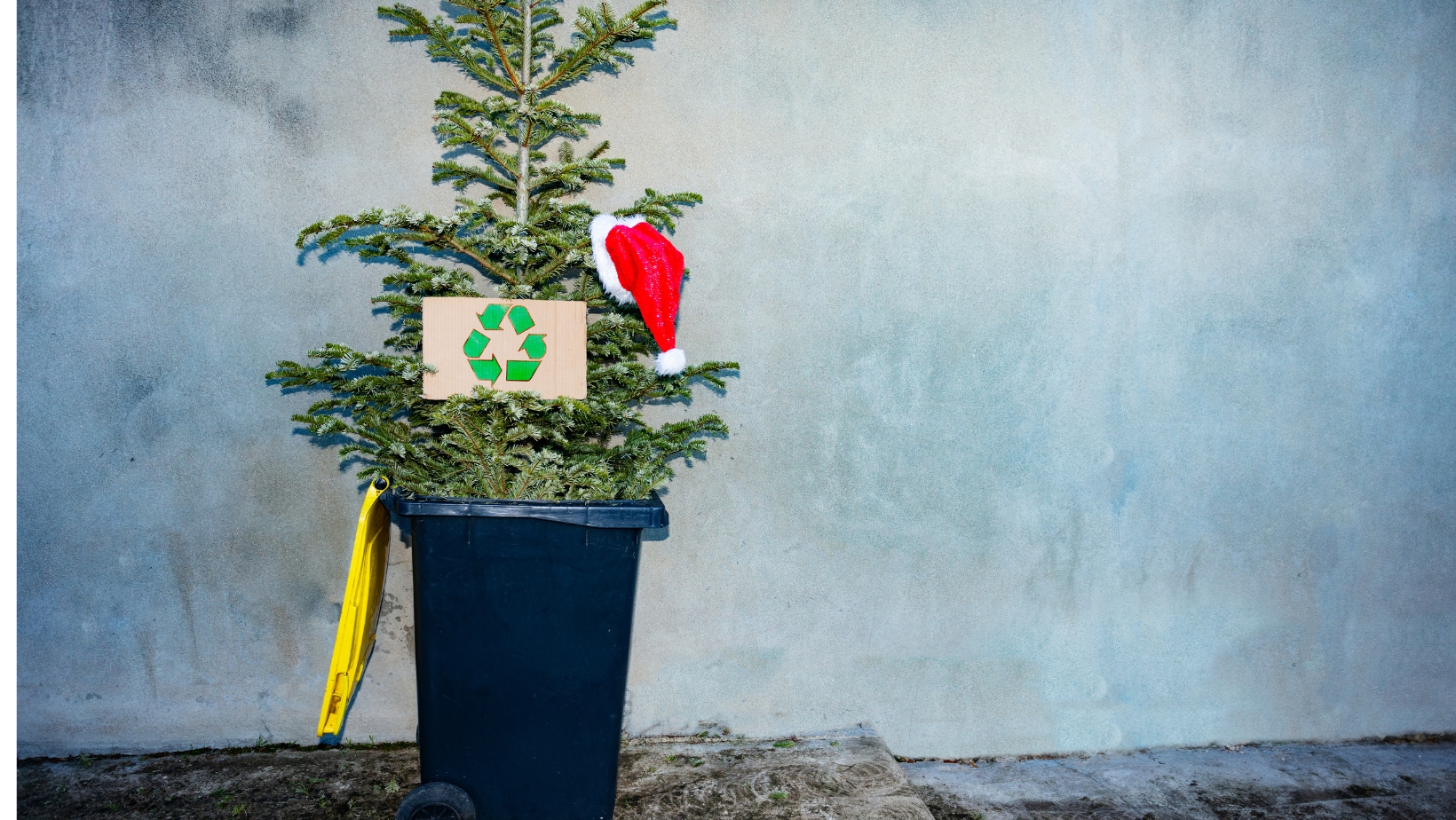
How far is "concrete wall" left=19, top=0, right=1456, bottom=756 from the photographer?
8.13ft

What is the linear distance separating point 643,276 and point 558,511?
67 cm

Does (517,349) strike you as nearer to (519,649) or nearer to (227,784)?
(519,649)

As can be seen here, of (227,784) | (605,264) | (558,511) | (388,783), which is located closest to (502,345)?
(605,264)

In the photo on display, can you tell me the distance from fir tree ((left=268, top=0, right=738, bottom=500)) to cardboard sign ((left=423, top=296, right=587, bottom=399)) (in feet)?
0.20

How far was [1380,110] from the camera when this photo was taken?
285 cm

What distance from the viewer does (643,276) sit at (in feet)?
6.87

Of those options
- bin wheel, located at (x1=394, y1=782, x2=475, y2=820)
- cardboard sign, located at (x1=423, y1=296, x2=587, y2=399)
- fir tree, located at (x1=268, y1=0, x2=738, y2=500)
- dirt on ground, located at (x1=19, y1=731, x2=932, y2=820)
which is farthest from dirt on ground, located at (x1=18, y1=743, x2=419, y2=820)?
cardboard sign, located at (x1=423, y1=296, x2=587, y2=399)

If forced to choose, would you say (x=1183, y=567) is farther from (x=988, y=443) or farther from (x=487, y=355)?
(x=487, y=355)

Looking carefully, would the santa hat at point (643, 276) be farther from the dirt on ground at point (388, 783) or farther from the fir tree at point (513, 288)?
the dirt on ground at point (388, 783)

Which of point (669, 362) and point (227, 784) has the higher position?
point (669, 362)

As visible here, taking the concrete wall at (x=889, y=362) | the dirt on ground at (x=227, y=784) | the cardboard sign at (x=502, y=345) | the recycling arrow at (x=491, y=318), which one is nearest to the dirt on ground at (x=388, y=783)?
the dirt on ground at (x=227, y=784)

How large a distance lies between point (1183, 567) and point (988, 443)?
0.89 m

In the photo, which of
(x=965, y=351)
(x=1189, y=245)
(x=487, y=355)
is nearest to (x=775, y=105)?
(x=965, y=351)

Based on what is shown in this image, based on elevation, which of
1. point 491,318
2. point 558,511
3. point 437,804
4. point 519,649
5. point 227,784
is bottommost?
point 227,784
